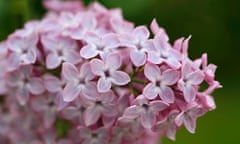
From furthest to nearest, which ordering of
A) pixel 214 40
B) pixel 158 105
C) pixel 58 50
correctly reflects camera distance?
pixel 214 40, pixel 58 50, pixel 158 105

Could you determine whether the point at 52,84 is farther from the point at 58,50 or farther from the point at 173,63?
the point at 173,63

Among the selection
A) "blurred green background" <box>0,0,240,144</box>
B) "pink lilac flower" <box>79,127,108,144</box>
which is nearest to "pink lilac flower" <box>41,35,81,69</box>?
"pink lilac flower" <box>79,127,108,144</box>

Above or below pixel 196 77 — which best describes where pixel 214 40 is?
below

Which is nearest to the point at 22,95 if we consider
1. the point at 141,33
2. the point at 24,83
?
the point at 24,83

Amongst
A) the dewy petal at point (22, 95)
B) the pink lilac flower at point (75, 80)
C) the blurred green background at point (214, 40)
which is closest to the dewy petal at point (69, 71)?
the pink lilac flower at point (75, 80)

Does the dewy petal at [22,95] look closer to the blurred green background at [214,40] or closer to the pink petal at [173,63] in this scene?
the pink petal at [173,63]

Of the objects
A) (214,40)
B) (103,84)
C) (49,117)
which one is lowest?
(214,40)

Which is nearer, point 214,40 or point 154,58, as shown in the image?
point 154,58

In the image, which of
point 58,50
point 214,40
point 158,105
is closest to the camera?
point 158,105
